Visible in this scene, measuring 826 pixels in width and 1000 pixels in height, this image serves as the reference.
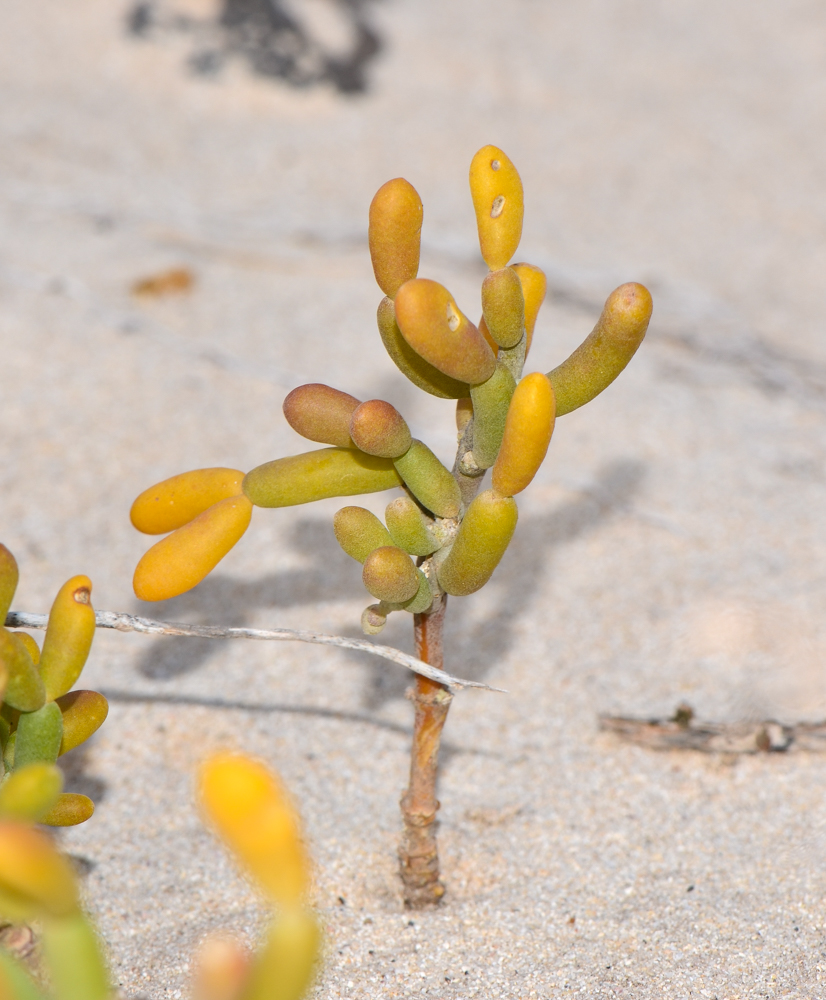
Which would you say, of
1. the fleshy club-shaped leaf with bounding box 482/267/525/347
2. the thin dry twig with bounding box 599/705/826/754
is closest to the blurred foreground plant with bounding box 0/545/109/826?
the fleshy club-shaped leaf with bounding box 482/267/525/347

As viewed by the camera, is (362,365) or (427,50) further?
(427,50)

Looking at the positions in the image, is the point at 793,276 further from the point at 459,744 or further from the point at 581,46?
the point at 459,744

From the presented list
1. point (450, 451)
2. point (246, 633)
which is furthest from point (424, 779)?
point (450, 451)

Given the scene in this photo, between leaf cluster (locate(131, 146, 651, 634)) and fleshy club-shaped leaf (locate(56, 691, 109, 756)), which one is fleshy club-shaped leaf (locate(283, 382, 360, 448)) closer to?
leaf cluster (locate(131, 146, 651, 634))

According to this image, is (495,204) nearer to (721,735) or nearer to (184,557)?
(184,557)

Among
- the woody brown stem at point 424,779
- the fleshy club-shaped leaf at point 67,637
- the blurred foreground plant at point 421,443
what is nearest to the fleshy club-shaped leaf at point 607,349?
the blurred foreground plant at point 421,443

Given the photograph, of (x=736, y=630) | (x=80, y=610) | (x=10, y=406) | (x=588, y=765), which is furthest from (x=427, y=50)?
(x=80, y=610)

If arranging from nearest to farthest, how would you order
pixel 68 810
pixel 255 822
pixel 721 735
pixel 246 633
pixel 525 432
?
pixel 255 822, pixel 525 432, pixel 68 810, pixel 246 633, pixel 721 735
